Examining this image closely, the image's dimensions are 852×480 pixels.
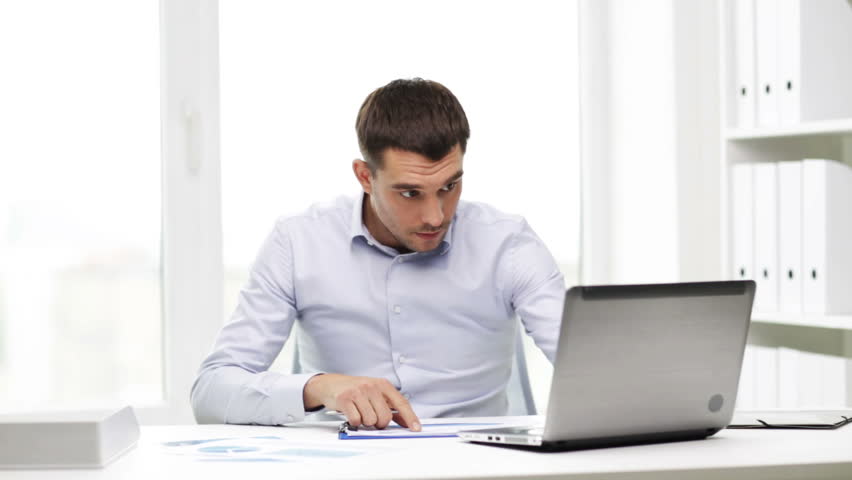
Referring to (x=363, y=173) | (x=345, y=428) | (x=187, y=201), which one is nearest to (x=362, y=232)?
(x=363, y=173)

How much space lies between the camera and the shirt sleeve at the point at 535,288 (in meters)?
1.99

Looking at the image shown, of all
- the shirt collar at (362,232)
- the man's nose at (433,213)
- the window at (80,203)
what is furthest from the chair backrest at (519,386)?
the window at (80,203)

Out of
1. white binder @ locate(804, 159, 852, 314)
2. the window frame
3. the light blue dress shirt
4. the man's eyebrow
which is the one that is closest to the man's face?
the man's eyebrow

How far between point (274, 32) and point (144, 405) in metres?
1.08

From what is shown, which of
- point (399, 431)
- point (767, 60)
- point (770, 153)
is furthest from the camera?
point (770, 153)

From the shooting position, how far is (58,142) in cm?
283

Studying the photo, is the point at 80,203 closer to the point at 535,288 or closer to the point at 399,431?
the point at 535,288

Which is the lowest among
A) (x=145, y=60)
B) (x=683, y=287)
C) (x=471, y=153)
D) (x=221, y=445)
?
(x=221, y=445)

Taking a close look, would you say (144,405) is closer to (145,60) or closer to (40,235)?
(40,235)

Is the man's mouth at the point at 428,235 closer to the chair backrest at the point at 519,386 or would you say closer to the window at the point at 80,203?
the chair backrest at the point at 519,386

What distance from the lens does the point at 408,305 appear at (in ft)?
6.59

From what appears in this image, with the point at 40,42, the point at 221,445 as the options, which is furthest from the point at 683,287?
the point at 40,42

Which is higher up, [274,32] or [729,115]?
[274,32]

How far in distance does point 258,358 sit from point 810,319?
1.24 metres
